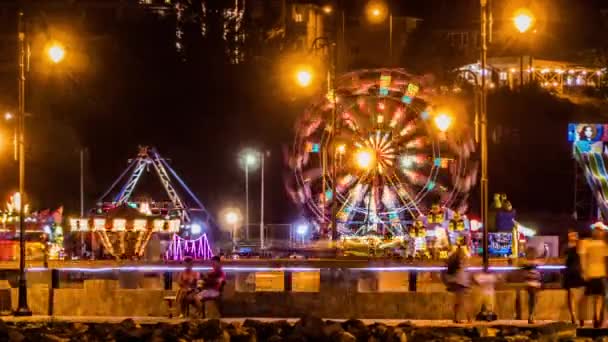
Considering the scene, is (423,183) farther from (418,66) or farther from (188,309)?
(418,66)

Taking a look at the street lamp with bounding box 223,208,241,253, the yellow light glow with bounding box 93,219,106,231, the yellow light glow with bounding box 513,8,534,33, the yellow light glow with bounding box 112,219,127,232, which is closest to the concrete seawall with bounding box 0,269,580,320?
the yellow light glow with bounding box 513,8,534,33

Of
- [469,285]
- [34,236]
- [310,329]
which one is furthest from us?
[34,236]

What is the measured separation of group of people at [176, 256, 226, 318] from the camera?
28328 mm

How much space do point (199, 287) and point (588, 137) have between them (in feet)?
137

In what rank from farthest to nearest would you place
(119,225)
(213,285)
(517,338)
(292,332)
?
(119,225) → (213,285) → (292,332) → (517,338)

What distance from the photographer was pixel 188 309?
95.1ft

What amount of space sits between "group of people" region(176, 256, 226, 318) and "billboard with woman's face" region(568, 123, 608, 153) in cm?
4140

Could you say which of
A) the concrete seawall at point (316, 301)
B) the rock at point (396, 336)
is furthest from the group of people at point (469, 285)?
the rock at point (396, 336)

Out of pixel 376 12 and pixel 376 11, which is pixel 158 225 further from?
pixel 376 11

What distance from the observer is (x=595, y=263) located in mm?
23828

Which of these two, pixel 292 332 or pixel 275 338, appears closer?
pixel 275 338

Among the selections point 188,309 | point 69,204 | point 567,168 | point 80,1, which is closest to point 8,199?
point 69,204

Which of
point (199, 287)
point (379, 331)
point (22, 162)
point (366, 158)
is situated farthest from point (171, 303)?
point (366, 158)

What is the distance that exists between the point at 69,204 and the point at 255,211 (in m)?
12.7
